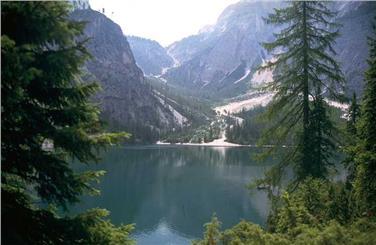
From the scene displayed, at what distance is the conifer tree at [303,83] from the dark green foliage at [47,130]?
12053mm

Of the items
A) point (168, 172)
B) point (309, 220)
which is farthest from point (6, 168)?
point (168, 172)

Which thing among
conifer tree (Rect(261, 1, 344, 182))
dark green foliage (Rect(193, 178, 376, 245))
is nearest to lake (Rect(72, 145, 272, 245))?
conifer tree (Rect(261, 1, 344, 182))

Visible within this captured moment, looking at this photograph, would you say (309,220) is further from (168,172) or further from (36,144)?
(168,172)

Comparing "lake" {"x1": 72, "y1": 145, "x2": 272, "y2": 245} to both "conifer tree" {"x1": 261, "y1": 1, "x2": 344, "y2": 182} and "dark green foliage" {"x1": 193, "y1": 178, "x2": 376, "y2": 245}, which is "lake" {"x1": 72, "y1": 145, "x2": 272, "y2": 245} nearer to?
"conifer tree" {"x1": 261, "y1": 1, "x2": 344, "y2": 182}

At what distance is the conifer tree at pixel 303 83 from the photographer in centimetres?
1875

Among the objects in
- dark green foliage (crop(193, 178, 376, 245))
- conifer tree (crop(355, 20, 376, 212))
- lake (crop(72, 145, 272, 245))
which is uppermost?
conifer tree (crop(355, 20, 376, 212))

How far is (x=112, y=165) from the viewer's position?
119 meters

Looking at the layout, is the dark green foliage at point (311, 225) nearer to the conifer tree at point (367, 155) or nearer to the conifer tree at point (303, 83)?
the conifer tree at point (367, 155)

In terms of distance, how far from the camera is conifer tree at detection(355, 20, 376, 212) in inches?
568

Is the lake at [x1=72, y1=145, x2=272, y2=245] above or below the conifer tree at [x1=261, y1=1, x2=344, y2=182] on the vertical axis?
below

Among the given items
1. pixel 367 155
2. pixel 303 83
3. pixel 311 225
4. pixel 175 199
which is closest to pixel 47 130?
pixel 311 225

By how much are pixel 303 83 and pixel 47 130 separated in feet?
45.2

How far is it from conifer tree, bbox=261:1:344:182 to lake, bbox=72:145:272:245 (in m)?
31.5

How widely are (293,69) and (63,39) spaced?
534 inches
